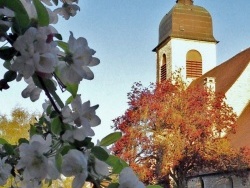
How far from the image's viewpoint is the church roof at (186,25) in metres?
36.0

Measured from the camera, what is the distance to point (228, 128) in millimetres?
26688

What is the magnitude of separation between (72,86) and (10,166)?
0.92 feet

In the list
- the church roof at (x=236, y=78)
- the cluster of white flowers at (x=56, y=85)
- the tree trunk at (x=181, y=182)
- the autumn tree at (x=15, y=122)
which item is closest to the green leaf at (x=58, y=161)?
the cluster of white flowers at (x=56, y=85)

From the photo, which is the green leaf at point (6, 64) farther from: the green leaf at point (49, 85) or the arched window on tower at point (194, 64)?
the arched window on tower at point (194, 64)

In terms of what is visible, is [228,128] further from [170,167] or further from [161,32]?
[161,32]

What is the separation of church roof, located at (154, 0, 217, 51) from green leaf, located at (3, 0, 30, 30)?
34.7 meters

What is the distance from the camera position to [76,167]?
42.8 inches

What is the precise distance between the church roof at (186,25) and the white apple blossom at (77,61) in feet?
114

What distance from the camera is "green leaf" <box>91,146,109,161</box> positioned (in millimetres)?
1176

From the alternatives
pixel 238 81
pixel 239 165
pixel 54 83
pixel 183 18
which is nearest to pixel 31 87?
pixel 54 83

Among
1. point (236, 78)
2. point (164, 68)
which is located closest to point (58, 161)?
point (236, 78)

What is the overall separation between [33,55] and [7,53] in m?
0.09

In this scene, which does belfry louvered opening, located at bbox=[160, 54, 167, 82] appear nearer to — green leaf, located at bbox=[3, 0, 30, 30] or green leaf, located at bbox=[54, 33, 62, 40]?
green leaf, located at bbox=[54, 33, 62, 40]

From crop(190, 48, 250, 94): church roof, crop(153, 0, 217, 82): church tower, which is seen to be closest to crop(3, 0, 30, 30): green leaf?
crop(190, 48, 250, 94): church roof
